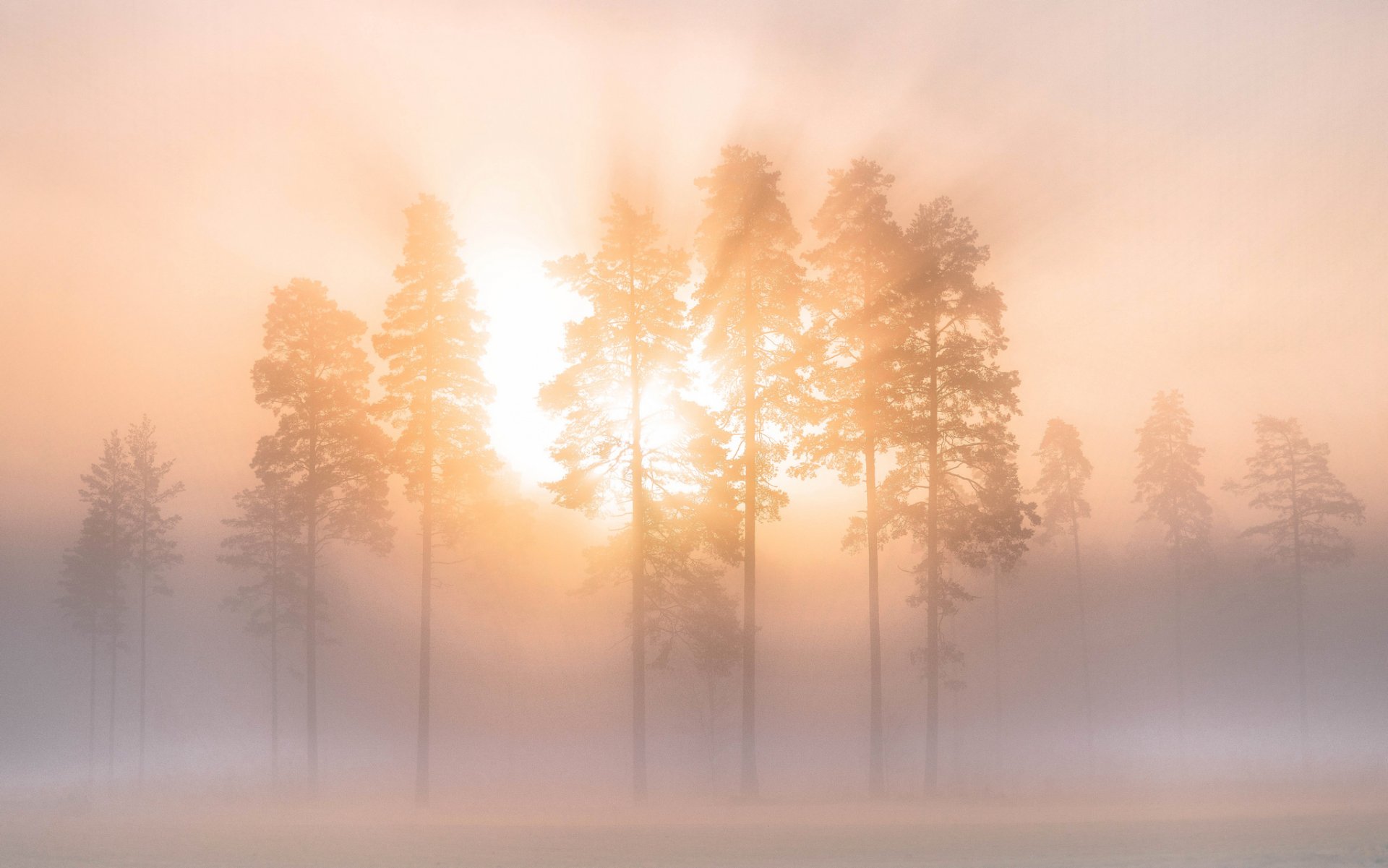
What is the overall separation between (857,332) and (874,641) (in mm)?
8771

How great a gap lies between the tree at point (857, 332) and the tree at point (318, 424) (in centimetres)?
1470

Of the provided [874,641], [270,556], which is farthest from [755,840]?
[270,556]

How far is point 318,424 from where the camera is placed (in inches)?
1334

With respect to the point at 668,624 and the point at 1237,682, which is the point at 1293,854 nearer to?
the point at 668,624

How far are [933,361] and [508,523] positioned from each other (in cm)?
1393

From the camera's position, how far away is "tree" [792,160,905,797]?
28.5 meters

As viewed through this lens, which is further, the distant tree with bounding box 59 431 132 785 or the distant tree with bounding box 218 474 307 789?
the distant tree with bounding box 59 431 132 785

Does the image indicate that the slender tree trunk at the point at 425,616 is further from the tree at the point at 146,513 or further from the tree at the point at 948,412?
the tree at the point at 146,513

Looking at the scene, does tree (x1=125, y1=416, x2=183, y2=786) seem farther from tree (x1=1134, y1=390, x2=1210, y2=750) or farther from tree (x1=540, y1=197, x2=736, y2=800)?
tree (x1=1134, y1=390, x2=1210, y2=750)

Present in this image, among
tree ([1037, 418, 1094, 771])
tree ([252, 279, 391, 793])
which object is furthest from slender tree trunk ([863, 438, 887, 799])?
tree ([1037, 418, 1094, 771])

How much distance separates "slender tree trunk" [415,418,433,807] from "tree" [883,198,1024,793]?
13.6 m

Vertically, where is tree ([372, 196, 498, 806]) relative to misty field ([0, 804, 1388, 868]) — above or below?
above

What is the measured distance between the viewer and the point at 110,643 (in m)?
55.3

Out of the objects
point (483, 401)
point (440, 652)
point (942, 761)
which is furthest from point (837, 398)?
point (440, 652)
